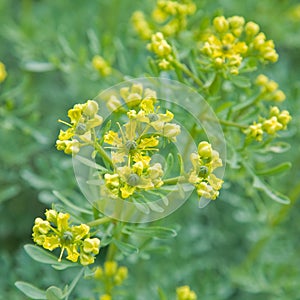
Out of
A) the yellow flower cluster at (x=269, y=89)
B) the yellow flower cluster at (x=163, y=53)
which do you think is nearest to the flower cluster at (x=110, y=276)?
the yellow flower cluster at (x=163, y=53)

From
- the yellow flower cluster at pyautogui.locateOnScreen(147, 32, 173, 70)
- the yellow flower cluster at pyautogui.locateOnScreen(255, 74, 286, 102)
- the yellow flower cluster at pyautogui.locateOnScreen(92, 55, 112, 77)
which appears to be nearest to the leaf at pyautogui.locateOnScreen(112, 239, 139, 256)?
the yellow flower cluster at pyautogui.locateOnScreen(147, 32, 173, 70)

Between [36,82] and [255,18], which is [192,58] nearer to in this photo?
[255,18]

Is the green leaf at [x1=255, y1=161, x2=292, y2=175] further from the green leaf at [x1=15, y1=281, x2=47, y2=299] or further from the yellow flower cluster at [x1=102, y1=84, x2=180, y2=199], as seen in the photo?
the green leaf at [x1=15, y1=281, x2=47, y2=299]

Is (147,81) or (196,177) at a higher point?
(196,177)

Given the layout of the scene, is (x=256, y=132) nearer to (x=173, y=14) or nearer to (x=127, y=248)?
(x=127, y=248)

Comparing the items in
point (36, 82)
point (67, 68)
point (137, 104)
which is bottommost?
point (36, 82)

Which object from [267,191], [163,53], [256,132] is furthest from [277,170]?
[163,53]

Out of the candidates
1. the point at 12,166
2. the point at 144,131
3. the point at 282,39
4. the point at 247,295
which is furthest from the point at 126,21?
the point at 144,131

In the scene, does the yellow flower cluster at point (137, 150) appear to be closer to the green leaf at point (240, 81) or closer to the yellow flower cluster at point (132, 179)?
the yellow flower cluster at point (132, 179)
